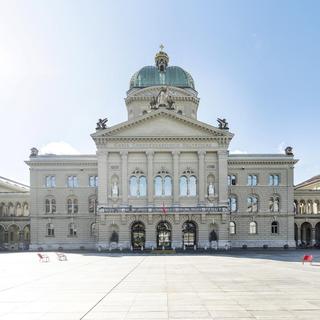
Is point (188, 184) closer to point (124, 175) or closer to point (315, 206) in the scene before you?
point (124, 175)

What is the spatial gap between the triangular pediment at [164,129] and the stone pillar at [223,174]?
2.84m

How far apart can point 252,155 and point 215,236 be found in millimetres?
17051

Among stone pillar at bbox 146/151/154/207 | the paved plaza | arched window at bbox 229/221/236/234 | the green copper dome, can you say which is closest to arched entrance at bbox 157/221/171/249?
stone pillar at bbox 146/151/154/207

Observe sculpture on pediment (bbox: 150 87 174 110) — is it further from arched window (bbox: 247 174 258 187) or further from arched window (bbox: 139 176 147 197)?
arched window (bbox: 247 174 258 187)

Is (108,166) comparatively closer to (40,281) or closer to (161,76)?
(161,76)

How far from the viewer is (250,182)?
9000cm

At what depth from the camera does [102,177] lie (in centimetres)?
8244

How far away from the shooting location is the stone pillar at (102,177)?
8231 cm

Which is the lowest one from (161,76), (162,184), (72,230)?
(72,230)

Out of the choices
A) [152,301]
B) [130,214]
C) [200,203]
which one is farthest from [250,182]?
[152,301]

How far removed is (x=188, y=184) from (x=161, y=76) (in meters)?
28.0

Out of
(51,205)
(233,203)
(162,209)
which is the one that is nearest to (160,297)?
(162,209)

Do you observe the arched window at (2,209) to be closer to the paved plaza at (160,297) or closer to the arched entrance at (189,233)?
the arched entrance at (189,233)

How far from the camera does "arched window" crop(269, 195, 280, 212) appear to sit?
8969 cm
